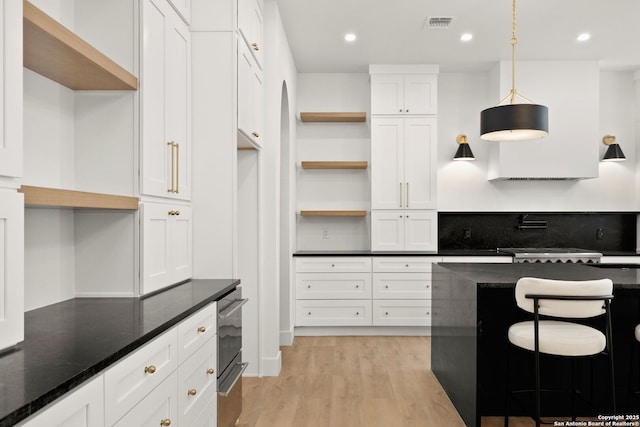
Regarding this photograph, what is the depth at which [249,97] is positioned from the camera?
10.4 feet

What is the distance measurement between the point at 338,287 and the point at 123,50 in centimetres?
356

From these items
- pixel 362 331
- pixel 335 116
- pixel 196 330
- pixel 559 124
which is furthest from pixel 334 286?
pixel 196 330

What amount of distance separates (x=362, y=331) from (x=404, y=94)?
2.73 m

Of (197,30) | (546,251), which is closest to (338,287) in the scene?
(546,251)

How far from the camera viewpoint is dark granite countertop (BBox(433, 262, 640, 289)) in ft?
8.65

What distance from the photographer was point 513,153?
5113 millimetres

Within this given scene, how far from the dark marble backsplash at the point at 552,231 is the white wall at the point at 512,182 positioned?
0.37 ft

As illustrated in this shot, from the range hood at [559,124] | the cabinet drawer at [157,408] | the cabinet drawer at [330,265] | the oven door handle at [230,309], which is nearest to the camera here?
the cabinet drawer at [157,408]

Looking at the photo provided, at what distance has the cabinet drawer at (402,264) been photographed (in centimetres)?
504

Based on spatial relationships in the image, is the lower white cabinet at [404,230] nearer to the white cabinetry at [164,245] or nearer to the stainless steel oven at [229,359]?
the stainless steel oven at [229,359]

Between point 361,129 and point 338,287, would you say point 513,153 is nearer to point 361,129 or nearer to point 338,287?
point 361,129

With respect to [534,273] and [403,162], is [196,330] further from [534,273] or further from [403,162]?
[403,162]

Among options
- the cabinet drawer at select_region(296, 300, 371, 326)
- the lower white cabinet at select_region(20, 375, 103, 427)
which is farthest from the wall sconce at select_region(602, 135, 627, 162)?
the lower white cabinet at select_region(20, 375, 103, 427)

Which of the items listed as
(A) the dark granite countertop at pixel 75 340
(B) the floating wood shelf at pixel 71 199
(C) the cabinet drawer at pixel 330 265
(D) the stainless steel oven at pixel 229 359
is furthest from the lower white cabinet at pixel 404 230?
(B) the floating wood shelf at pixel 71 199
